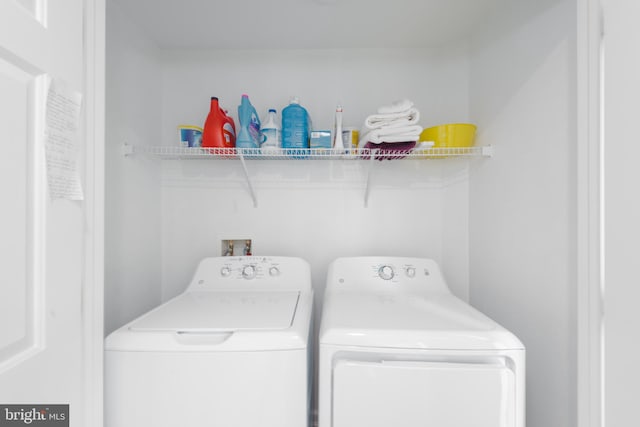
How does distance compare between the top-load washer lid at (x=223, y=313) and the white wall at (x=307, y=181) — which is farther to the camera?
the white wall at (x=307, y=181)

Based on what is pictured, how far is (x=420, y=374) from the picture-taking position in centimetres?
104

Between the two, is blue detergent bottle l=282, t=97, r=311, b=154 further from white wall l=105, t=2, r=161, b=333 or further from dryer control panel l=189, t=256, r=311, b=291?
white wall l=105, t=2, r=161, b=333

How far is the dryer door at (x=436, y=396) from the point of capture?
1.03 metres

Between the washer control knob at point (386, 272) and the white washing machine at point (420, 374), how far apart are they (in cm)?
53

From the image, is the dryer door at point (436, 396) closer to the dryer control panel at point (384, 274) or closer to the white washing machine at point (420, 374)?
the white washing machine at point (420, 374)

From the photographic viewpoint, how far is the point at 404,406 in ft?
3.39

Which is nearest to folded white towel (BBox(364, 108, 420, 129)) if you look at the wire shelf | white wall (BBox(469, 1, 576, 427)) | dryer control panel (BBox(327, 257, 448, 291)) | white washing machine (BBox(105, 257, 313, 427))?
the wire shelf

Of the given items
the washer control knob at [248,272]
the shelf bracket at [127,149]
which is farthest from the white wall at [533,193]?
the shelf bracket at [127,149]
